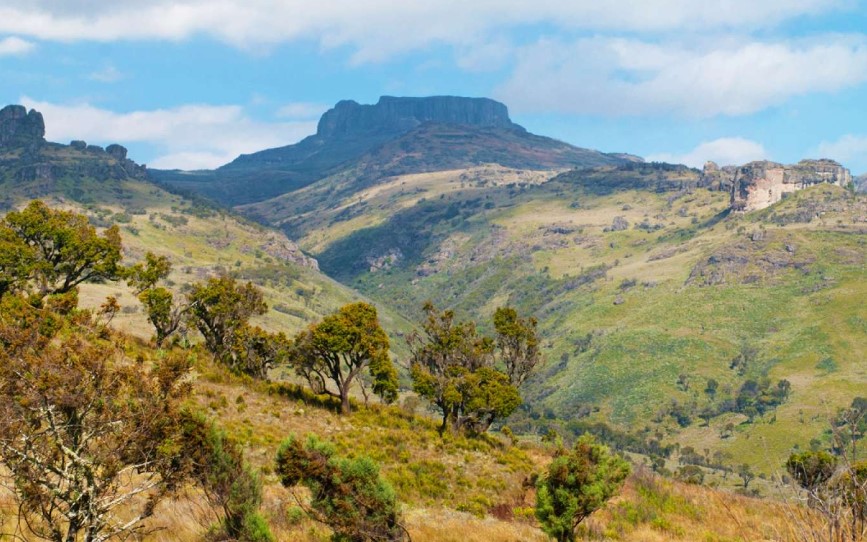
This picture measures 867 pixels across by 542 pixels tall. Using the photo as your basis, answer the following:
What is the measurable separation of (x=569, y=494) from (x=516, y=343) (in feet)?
113

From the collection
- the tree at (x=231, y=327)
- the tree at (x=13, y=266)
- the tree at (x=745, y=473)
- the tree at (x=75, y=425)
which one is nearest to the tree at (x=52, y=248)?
the tree at (x=13, y=266)

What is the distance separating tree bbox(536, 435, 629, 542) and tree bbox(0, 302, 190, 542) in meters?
11.0

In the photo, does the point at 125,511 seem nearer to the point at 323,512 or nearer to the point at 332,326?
the point at 323,512

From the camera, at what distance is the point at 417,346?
53125 mm

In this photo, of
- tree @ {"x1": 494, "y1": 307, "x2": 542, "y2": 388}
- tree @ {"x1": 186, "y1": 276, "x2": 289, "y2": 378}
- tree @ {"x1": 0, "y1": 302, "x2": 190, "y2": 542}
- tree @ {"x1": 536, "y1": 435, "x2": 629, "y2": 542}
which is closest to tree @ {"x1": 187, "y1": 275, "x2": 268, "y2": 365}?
tree @ {"x1": 186, "y1": 276, "x2": 289, "y2": 378}

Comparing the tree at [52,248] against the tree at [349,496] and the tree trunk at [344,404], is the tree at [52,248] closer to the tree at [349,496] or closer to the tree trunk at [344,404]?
the tree trunk at [344,404]

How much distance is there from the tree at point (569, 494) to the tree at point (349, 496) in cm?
488

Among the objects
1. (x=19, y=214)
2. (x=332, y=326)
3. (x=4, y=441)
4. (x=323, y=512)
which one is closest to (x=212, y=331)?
(x=332, y=326)

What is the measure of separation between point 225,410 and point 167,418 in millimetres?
26308

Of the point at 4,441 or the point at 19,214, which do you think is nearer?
the point at 4,441

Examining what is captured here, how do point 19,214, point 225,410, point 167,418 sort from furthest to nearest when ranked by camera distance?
point 19,214 < point 225,410 < point 167,418

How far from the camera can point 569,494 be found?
17.9 m

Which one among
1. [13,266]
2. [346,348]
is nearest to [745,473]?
[346,348]

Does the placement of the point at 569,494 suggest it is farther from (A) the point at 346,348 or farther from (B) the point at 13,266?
(B) the point at 13,266
